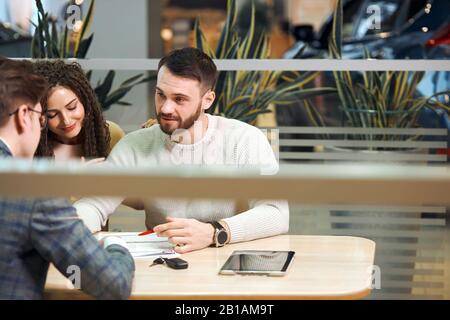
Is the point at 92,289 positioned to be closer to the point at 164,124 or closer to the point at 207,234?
the point at 207,234

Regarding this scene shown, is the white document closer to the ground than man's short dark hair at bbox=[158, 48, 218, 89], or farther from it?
closer to the ground

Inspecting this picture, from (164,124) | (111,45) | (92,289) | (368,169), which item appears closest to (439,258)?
(164,124)

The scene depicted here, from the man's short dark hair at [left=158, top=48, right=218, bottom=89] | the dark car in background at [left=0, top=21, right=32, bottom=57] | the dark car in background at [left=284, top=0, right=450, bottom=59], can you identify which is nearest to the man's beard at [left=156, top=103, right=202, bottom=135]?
the man's short dark hair at [left=158, top=48, right=218, bottom=89]

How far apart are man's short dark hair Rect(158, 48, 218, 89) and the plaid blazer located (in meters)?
1.13

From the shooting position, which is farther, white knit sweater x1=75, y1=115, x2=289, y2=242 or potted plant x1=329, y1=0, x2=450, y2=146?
potted plant x1=329, y1=0, x2=450, y2=146

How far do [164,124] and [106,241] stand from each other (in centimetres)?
80

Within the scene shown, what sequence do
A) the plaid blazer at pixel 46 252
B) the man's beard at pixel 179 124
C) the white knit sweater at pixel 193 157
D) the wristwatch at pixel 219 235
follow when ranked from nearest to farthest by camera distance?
1. the plaid blazer at pixel 46 252
2. the wristwatch at pixel 219 235
3. the white knit sweater at pixel 193 157
4. the man's beard at pixel 179 124

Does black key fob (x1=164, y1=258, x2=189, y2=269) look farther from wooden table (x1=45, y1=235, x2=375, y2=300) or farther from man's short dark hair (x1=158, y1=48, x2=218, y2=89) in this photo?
man's short dark hair (x1=158, y1=48, x2=218, y2=89)

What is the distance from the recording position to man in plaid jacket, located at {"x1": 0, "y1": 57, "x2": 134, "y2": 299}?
71.9 inches

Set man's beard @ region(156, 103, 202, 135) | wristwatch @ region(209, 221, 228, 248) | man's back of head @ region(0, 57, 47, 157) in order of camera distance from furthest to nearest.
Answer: man's beard @ region(156, 103, 202, 135) → wristwatch @ region(209, 221, 228, 248) → man's back of head @ region(0, 57, 47, 157)

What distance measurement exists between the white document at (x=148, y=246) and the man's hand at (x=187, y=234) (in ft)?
0.09

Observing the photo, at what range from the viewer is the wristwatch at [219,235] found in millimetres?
2453

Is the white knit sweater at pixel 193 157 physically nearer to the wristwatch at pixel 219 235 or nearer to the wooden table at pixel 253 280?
the wristwatch at pixel 219 235

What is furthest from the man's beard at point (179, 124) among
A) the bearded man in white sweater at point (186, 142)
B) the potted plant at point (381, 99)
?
the potted plant at point (381, 99)
